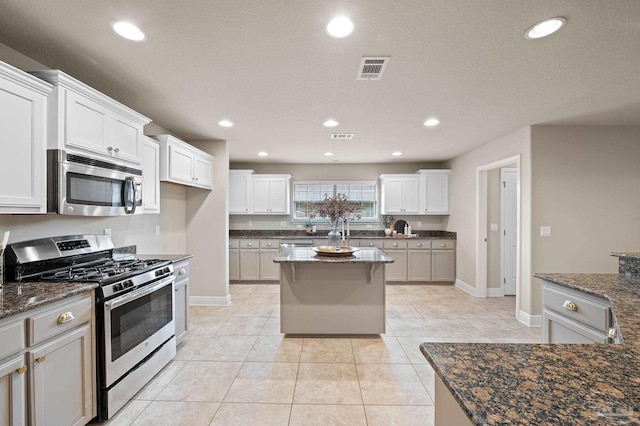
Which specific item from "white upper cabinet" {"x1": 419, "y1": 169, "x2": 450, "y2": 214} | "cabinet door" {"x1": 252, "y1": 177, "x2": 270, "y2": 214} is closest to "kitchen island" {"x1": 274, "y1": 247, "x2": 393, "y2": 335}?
"cabinet door" {"x1": 252, "y1": 177, "x2": 270, "y2": 214}

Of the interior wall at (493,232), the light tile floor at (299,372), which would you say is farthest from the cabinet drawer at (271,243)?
the interior wall at (493,232)

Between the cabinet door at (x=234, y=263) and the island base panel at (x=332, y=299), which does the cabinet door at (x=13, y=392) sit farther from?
the cabinet door at (x=234, y=263)

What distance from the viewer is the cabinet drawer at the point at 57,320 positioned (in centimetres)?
156

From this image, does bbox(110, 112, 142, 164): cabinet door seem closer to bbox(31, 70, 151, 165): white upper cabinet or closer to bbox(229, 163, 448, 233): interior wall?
bbox(31, 70, 151, 165): white upper cabinet

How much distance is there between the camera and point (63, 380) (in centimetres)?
172

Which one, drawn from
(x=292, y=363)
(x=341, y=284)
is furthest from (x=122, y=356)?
(x=341, y=284)

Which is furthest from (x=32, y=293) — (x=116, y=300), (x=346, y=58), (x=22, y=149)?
(x=346, y=58)

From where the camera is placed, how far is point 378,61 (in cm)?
219

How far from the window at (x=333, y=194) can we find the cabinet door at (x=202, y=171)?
2.42m

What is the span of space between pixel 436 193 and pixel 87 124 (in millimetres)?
5796

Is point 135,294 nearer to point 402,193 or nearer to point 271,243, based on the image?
point 271,243

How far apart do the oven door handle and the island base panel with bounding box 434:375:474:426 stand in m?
2.05

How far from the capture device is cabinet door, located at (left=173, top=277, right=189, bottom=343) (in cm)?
302

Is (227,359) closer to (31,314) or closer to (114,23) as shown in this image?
(31,314)
